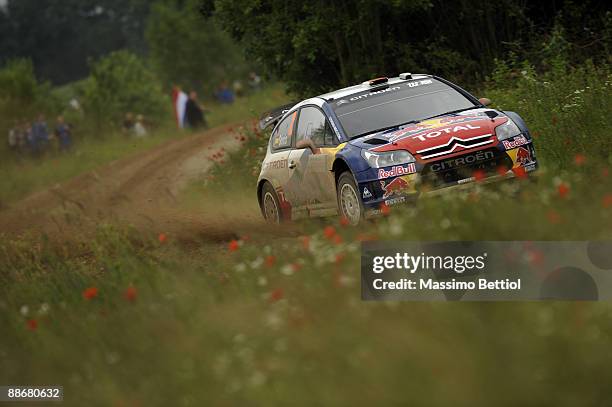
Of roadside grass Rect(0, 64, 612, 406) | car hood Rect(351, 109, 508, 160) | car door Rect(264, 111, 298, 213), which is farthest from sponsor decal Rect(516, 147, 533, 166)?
car door Rect(264, 111, 298, 213)

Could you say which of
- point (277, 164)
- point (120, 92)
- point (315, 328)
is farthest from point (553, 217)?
point (120, 92)

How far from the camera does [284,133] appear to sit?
39.9 feet

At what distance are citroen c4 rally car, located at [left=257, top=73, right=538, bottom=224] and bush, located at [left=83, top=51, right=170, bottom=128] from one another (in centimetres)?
3186

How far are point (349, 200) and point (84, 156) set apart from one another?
2648 centimetres

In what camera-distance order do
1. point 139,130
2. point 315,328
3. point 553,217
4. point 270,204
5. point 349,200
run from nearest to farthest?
point 315,328, point 553,217, point 349,200, point 270,204, point 139,130

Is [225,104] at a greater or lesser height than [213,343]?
lesser

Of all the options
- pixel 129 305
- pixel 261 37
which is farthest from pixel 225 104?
pixel 129 305

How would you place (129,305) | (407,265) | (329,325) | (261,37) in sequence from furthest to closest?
(261,37) → (129,305) → (407,265) → (329,325)

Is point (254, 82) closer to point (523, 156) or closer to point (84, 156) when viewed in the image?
point (84, 156)

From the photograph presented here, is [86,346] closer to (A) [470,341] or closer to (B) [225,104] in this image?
(A) [470,341]

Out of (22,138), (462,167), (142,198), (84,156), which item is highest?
(462,167)

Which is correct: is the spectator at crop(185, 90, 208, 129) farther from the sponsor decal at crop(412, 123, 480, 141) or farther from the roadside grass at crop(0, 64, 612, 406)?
the roadside grass at crop(0, 64, 612, 406)

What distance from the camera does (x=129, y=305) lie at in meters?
6.77

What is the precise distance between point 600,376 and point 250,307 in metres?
2.29
